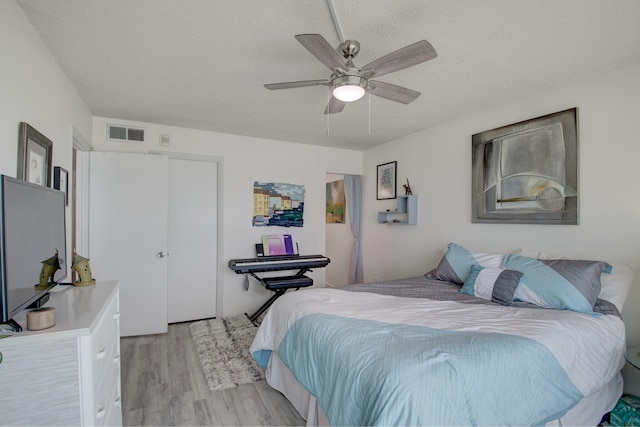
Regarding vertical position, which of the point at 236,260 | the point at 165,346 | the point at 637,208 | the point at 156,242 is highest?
the point at 637,208

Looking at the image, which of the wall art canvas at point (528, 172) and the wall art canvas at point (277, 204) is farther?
the wall art canvas at point (277, 204)

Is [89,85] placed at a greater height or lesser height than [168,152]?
greater

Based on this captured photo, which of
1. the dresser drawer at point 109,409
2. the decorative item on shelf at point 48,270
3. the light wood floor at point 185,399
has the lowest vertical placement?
the light wood floor at point 185,399

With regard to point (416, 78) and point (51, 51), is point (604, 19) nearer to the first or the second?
point (416, 78)

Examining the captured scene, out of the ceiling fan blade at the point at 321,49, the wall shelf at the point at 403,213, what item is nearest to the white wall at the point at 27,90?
the ceiling fan blade at the point at 321,49

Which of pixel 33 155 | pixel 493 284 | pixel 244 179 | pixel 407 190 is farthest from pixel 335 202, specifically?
pixel 33 155

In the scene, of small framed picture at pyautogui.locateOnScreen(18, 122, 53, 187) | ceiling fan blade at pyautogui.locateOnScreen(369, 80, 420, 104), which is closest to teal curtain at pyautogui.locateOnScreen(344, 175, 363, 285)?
ceiling fan blade at pyautogui.locateOnScreen(369, 80, 420, 104)

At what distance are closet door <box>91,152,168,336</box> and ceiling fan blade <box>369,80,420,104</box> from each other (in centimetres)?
262

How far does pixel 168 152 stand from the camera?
369 centimetres

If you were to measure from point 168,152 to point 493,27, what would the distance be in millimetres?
3432

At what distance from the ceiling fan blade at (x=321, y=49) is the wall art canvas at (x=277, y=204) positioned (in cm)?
271

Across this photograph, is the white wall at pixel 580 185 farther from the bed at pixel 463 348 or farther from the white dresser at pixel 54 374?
the white dresser at pixel 54 374

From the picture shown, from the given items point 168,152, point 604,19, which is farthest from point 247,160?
point 604,19

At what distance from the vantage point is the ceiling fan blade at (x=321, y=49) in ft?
4.65
